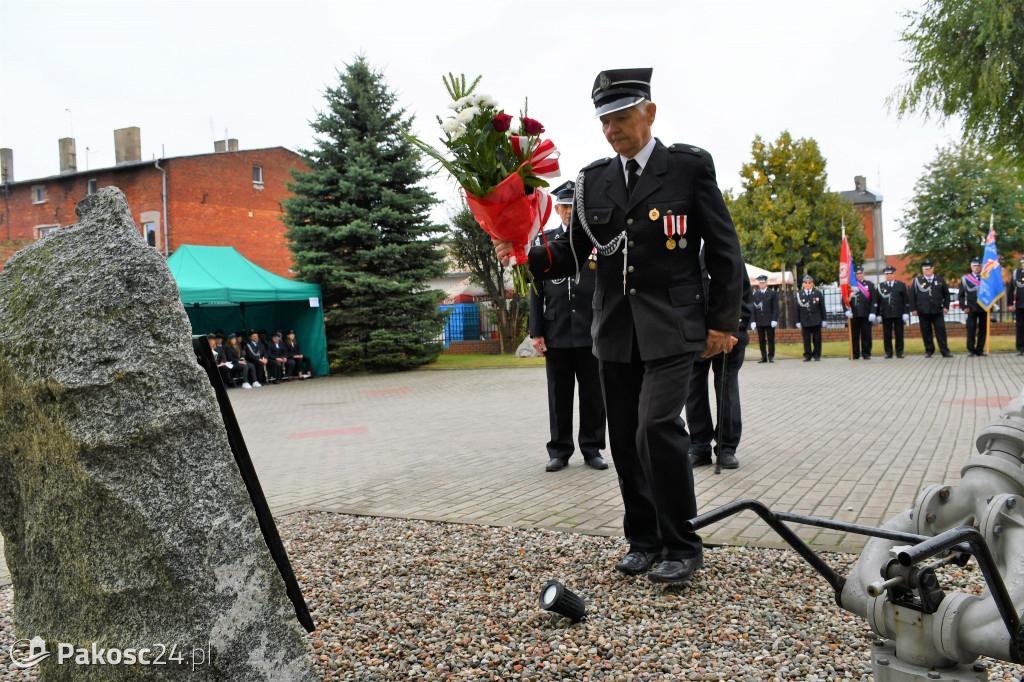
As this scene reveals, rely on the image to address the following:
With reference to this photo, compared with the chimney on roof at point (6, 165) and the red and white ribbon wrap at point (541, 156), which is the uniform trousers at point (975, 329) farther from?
the chimney on roof at point (6, 165)

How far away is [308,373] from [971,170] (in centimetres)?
3777

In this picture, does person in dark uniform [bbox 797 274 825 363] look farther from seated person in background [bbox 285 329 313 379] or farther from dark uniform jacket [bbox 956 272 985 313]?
seated person in background [bbox 285 329 313 379]

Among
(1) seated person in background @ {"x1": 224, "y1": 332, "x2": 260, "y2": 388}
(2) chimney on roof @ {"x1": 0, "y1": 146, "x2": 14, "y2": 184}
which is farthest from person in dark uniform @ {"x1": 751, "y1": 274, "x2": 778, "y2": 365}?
(2) chimney on roof @ {"x1": 0, "y1": 146, "x2": 14, "y2": 184}

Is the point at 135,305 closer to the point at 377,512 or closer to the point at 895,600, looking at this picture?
the point at 895,600

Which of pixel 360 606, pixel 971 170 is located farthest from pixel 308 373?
pixel 971 170

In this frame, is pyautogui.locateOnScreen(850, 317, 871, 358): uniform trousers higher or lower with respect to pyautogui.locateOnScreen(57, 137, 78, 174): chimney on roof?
lower

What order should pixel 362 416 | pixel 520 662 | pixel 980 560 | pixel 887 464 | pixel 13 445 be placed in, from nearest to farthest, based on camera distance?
1. pixel 980 560
2. pixel 13 445
3. pixel 520 662
4. pixel 887 464
5. pixel 362 416

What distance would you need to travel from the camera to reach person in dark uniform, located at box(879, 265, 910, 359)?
1872cm

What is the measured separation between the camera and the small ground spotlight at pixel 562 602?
9.91 feet

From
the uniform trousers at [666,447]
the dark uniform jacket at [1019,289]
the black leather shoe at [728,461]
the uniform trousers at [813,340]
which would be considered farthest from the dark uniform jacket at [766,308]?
the uniform trousers at [666,447]

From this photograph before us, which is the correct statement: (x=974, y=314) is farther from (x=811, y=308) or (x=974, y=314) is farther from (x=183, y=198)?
(x=183, y=198)

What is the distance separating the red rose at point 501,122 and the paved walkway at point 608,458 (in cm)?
243

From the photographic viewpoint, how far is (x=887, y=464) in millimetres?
6023

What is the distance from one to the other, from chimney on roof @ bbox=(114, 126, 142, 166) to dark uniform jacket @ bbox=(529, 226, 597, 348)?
126 ft
